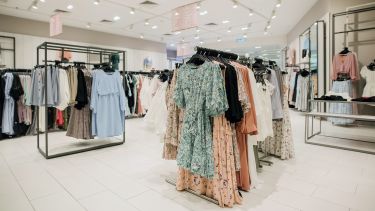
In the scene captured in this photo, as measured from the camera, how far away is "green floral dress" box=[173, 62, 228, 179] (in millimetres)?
2260

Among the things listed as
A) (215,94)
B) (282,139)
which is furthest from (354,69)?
(215,94)

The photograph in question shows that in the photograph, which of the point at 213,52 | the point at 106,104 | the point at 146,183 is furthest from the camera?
the point at 106,104

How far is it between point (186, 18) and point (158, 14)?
3375mm

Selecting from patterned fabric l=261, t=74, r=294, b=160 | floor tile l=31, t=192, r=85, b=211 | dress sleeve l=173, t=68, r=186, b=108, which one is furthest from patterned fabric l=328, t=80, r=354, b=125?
floor tile l=31, t=192, r=85, b=211

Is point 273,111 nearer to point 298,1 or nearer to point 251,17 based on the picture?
point 298,1

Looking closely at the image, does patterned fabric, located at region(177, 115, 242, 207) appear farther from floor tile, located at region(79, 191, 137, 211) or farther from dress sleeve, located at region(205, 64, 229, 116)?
floor tile, located at region(79, 191, 137, 211)

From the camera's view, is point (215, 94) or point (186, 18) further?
point (186, 18)

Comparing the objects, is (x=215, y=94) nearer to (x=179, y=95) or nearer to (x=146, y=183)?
(x=179, y=95)

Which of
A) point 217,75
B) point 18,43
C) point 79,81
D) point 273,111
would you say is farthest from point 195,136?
point 18,43

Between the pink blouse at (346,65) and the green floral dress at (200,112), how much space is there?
16.8ft

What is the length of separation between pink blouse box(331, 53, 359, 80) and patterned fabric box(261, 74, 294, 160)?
3242 millimetres

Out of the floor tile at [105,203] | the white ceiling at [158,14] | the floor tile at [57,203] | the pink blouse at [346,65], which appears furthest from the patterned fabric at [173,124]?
the pink blouse at [346,65]

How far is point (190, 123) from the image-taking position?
7.86 ft

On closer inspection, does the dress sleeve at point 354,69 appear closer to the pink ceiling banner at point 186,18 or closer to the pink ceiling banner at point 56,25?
the pink ceiling banner at point 186,18
